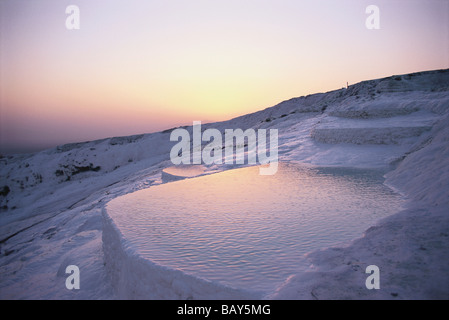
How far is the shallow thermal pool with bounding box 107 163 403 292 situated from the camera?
2.91 meters

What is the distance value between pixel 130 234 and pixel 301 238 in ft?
7.74

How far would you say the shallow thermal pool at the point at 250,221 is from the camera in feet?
9.55

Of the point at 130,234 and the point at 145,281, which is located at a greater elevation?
the point at 130,234

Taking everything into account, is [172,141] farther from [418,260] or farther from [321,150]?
[418,260]

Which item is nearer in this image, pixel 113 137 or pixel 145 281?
pixel 145 281

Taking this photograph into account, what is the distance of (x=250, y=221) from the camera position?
4.08m

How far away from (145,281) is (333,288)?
6.46ft

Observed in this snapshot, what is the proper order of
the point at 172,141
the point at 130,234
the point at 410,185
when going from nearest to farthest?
the point at 130,234
the point at 410,185
the point at 172,141

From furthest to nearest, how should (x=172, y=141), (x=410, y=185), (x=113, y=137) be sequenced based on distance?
(x=113, y=137) < (x=172, y=141) < (x=410, y=185)
